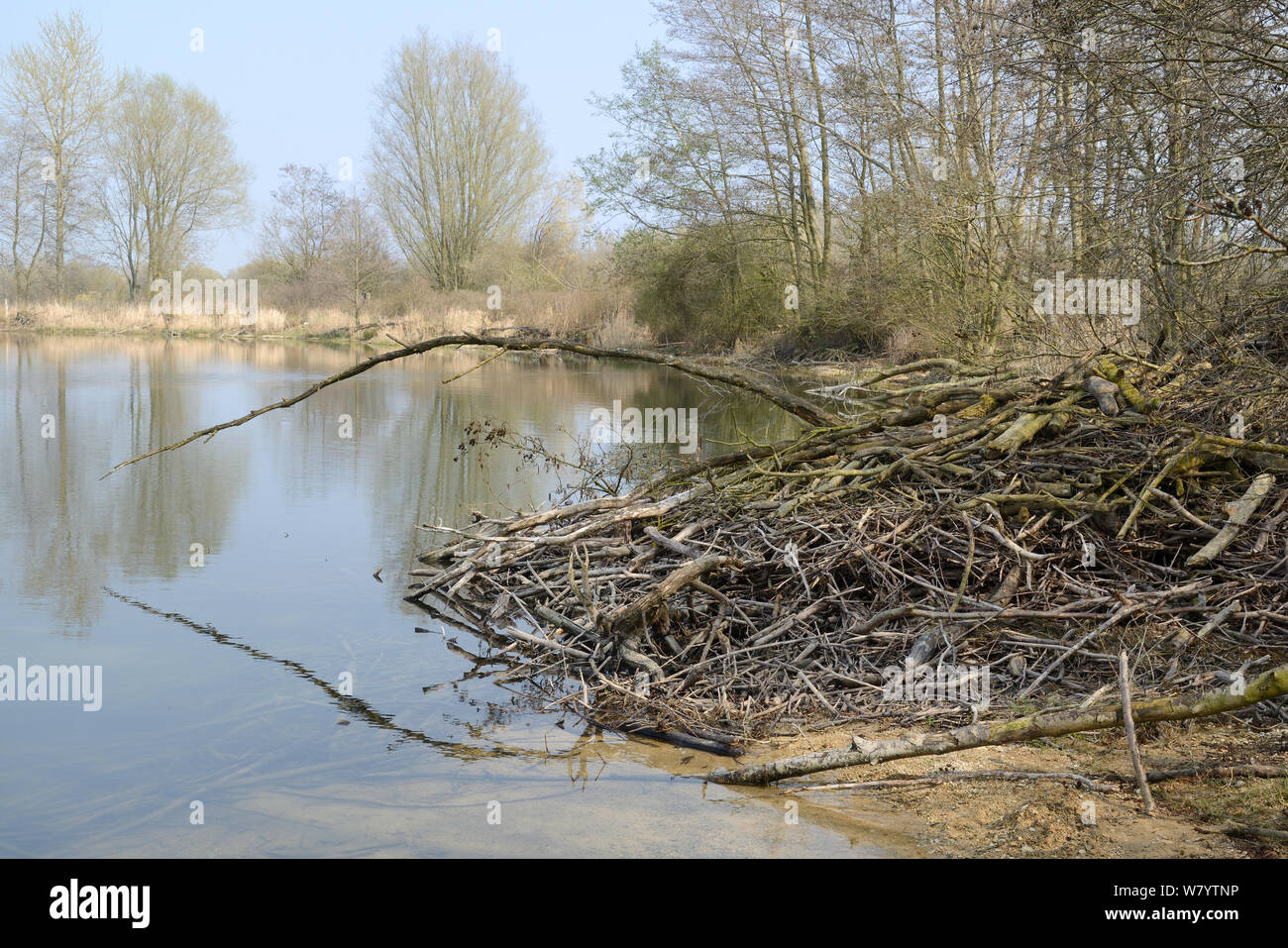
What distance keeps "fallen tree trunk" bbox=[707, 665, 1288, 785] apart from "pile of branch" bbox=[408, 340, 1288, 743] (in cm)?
59

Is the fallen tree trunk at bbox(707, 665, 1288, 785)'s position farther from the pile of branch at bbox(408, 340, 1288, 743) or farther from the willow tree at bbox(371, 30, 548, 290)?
the willow tree at bbox(371, 30, 548, 290)

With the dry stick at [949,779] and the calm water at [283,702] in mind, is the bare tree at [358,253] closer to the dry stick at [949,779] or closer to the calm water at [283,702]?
the calm water at [283,702]

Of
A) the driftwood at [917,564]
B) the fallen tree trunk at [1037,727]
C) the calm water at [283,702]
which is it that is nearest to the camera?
the fallen tree trunk at [1037,727]

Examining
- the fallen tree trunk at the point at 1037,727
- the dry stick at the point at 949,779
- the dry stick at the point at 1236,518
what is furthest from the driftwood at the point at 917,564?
the fallen tree trunk at the point at 1037,727

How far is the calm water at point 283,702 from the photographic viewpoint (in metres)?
3.96

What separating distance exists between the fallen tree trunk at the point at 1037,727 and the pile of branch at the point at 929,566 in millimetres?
593

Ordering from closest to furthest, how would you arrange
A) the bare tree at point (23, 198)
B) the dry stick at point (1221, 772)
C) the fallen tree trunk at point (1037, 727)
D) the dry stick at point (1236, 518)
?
the fallen tree trunk at point (1037, 727)
the dry stick at point (1221, 772)
the dry stick at point (1236, 518)
the bare tree at point (23, 198)

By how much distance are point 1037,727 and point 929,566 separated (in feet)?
6.74

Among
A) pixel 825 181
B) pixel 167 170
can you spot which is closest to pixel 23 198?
pixel 167 170

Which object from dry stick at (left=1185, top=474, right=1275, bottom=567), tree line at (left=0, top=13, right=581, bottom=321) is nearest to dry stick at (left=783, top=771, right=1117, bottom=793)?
dry stick at (left=1185, top=474, right=1275, bottom=567)

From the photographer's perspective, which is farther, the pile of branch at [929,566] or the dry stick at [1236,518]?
the dry stick at [1236,518]

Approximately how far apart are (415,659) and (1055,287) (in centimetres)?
876

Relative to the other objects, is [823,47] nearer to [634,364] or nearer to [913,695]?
[634,364]
